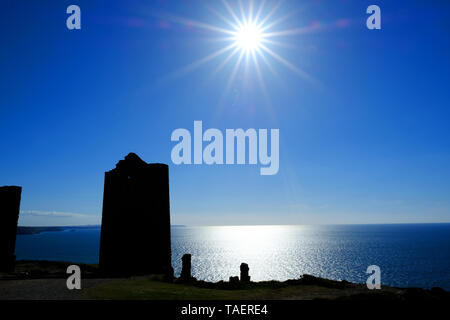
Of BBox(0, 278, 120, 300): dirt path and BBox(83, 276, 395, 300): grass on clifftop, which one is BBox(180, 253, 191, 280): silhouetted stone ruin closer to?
BBox(83, 276, 395, 300): grass on clifftop

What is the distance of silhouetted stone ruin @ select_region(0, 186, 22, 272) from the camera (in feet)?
70.8

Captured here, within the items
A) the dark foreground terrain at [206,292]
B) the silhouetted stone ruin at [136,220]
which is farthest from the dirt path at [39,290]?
the silhouetted stone ruin at [136,220]

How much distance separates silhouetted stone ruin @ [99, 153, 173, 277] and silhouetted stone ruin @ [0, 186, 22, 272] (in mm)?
5938

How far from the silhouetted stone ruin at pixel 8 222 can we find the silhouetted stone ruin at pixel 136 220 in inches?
234

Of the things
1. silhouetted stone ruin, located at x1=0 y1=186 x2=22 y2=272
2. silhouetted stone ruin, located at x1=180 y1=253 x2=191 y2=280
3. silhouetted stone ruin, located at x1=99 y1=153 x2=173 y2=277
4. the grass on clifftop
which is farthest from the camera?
silhouetted stone ruin, located at x1=99 y1=153 x2=173 y2=277

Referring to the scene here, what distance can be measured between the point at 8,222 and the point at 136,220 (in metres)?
8.80

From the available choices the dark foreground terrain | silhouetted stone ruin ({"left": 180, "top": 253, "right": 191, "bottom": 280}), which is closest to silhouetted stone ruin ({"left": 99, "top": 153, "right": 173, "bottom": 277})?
silhouetted stone ruin ({"left": 180, "top": 253, "right": 191, "bottom": 280})

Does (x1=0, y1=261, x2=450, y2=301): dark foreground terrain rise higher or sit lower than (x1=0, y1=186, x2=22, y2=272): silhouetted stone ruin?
lower
